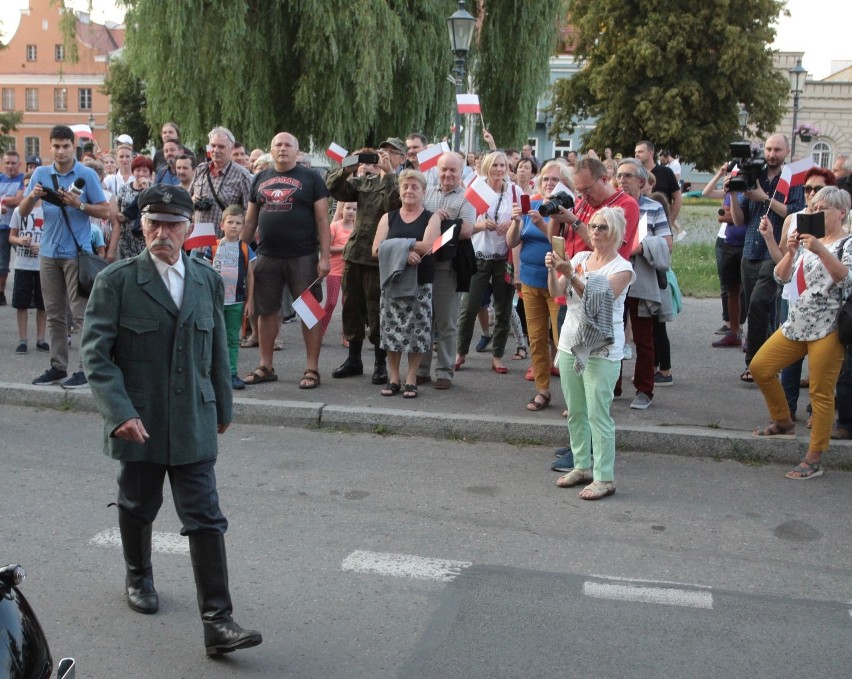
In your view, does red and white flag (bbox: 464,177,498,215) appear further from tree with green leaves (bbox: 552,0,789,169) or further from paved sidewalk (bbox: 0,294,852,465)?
tree with green leaves (bbox: 552,0,789,169)

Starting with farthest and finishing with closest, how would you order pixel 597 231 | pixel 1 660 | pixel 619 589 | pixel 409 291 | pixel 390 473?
pixel 409 291 < pixel 390 473 < pixel 597 231 < pixel 619 589 < pixel 1 660

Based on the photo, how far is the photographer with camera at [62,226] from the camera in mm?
8602

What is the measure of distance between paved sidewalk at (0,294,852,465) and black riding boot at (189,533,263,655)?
147 inches

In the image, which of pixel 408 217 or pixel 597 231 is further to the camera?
pixel 408 217

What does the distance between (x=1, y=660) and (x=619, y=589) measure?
10.1 ft

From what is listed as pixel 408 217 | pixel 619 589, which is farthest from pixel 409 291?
pixel 619 589

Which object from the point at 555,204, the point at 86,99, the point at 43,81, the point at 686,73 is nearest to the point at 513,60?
the point at 555,204

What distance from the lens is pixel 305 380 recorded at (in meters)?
8.83

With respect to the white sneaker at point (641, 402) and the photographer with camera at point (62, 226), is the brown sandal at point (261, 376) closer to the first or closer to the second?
the photographer with camera at point (62, 226)

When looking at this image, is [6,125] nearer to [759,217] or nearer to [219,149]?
[219,149]

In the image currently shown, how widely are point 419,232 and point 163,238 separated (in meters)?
4.36

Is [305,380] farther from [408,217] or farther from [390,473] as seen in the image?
[390,473]

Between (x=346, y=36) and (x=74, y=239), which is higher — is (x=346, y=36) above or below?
above

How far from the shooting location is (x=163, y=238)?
167 inches
